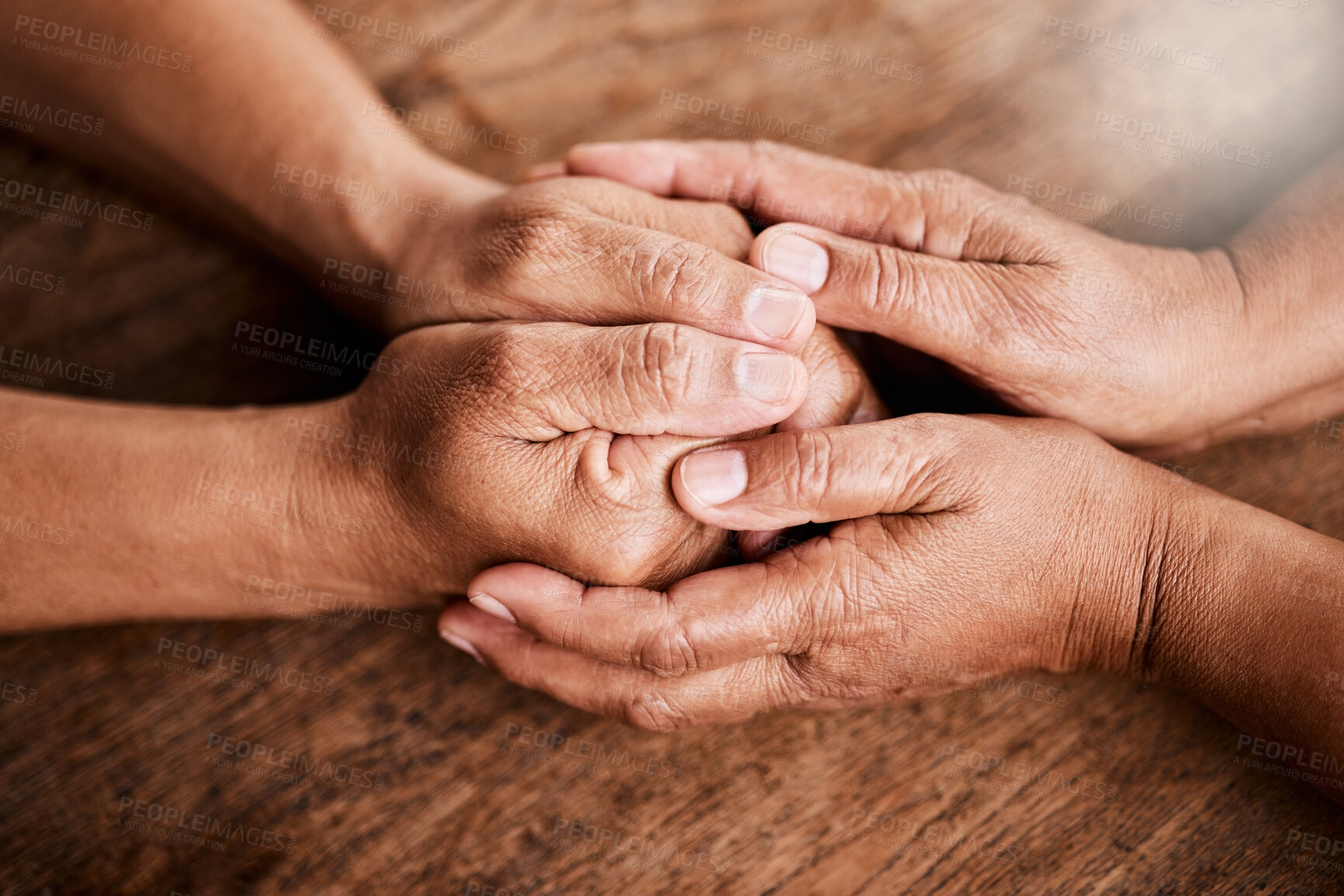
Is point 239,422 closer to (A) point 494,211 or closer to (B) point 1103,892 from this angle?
(A) point 494,211

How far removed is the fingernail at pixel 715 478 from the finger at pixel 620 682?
11.4 inches

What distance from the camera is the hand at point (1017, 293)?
1152 millimetres

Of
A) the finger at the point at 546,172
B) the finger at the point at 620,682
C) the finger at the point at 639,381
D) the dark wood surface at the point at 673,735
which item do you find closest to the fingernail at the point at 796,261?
the finger at the point at 639,381

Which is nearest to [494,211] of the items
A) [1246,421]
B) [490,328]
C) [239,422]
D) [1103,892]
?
[490,328]

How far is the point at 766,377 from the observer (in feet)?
3.48

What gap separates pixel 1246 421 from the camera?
131 centimetres

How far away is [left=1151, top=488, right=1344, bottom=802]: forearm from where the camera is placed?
1.08m

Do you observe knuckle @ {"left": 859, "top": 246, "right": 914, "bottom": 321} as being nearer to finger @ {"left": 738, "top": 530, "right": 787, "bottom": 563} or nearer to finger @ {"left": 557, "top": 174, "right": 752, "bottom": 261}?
finger @ {"left": 557, "top": 174, "right": 752, "bottom": 261}

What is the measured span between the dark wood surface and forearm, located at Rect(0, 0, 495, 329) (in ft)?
0.61

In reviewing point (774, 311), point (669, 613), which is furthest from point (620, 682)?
point (774, 311)

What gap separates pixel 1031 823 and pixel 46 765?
165 centimetres

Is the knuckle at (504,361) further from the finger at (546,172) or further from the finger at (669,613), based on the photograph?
the finger at (546,172)

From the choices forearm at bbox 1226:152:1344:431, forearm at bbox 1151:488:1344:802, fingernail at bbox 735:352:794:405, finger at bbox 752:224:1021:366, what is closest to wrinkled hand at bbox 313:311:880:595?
fingernail at bbox 735:352:794:405

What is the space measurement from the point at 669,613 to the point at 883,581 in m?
0.31
